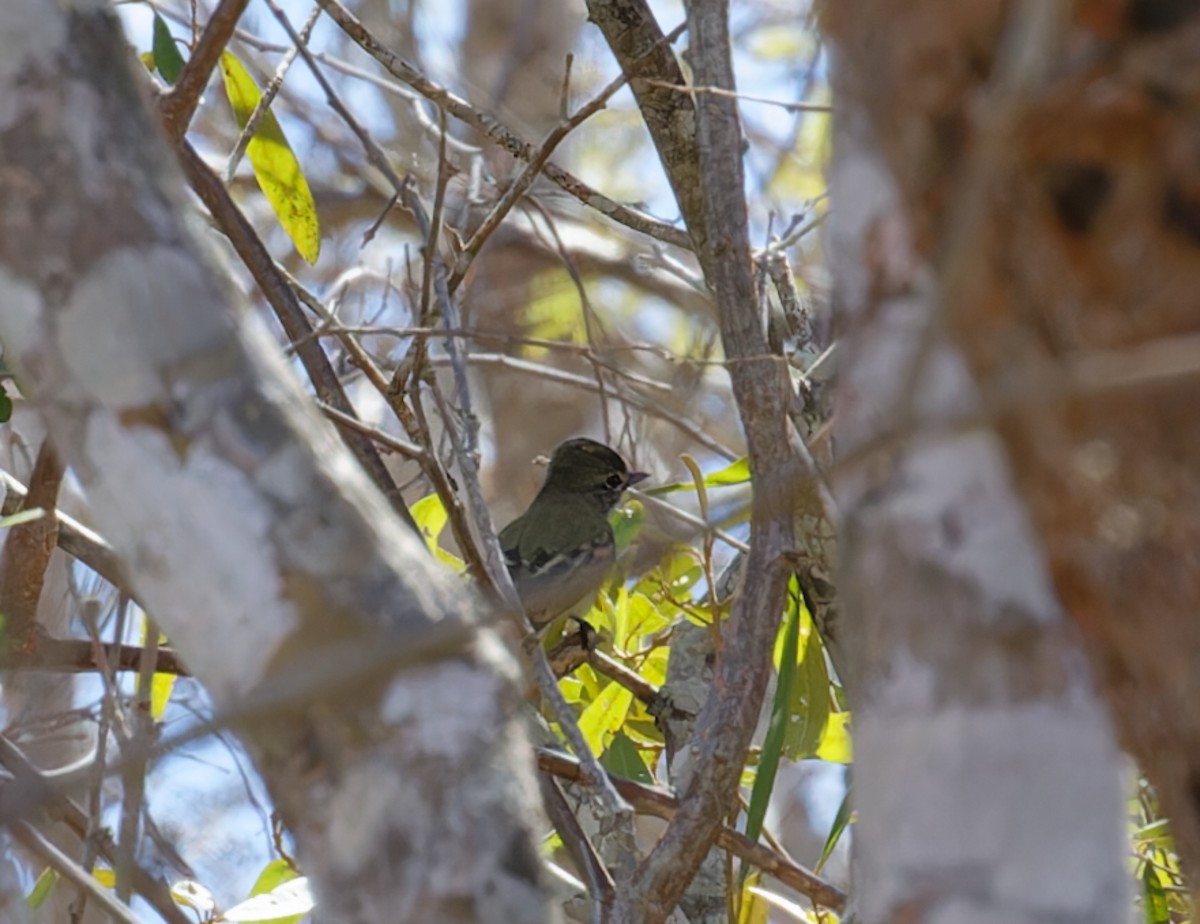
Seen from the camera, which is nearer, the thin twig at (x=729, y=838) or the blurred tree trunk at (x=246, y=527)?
the blurred tree trunk at (x=246, y=527)

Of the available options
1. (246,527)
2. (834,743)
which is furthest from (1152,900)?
(246,527)

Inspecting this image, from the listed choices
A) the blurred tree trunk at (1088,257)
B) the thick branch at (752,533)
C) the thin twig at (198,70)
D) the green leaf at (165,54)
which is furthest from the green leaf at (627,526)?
the blurred tree trunk at (1088,257)

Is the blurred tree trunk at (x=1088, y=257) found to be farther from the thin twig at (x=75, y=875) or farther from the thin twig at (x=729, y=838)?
the thin twig at (x=729, y=838)

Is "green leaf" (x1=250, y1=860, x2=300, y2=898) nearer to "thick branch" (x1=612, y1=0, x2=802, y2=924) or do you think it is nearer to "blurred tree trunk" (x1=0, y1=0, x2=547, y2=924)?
"thick branch" (x1=612, y1=0, x2=802, y2=924)

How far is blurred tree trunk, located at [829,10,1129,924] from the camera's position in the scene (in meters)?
0.88

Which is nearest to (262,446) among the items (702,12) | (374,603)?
(374,603)

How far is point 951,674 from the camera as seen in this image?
3.00 ft

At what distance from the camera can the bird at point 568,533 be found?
4.23m

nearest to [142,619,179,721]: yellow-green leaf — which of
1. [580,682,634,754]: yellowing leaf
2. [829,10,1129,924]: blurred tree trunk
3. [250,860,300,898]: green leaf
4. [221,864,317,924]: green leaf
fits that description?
[250,860,300,898]: green leaf

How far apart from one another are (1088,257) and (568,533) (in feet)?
12.7

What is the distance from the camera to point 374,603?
1.10 metres

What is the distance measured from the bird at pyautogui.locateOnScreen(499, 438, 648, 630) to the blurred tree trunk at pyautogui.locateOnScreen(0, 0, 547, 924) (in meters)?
2.92

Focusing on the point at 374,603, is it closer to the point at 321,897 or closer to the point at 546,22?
the point at 321,897

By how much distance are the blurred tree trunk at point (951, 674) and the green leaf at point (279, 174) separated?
5.86 ft
